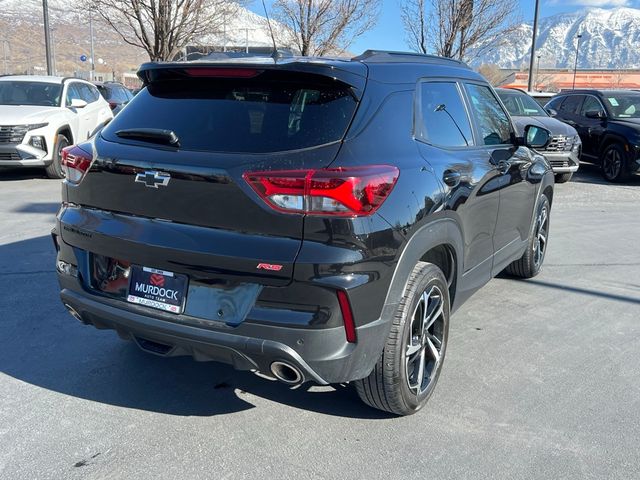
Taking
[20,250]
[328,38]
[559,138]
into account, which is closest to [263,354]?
[20,250]

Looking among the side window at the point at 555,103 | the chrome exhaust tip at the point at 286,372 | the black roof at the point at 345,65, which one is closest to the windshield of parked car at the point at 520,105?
the side window at the point at 555,103

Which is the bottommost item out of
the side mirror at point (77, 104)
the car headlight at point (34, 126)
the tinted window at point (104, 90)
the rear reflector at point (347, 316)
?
the rear reflector at point (347, 316)

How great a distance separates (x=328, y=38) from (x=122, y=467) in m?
17.2

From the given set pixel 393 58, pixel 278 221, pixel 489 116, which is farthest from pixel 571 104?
pixel 278 221

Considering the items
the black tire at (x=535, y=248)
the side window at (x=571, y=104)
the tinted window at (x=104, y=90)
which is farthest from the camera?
the tinted window at (x=104, y=90)

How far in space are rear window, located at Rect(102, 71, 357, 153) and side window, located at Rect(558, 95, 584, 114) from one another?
11977mm

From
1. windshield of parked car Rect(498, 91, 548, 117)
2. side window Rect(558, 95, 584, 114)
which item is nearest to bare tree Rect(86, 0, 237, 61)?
windshield of parked car Rect(498, 91, 548, 117)

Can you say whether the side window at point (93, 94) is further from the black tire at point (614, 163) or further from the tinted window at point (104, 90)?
the black tire at point (614, 163)

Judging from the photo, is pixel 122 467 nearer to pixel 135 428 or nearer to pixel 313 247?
pixel 135 428

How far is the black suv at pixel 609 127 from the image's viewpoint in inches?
453

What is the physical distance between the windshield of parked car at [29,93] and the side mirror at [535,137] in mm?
8760

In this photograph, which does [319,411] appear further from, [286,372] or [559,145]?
[559,145]

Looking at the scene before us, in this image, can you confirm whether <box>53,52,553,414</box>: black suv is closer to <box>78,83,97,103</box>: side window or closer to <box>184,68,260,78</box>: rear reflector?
<box>184,68,260,78</box>: rear reflector

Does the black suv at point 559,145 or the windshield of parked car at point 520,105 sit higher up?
the windshield of parked car at point 520,105
